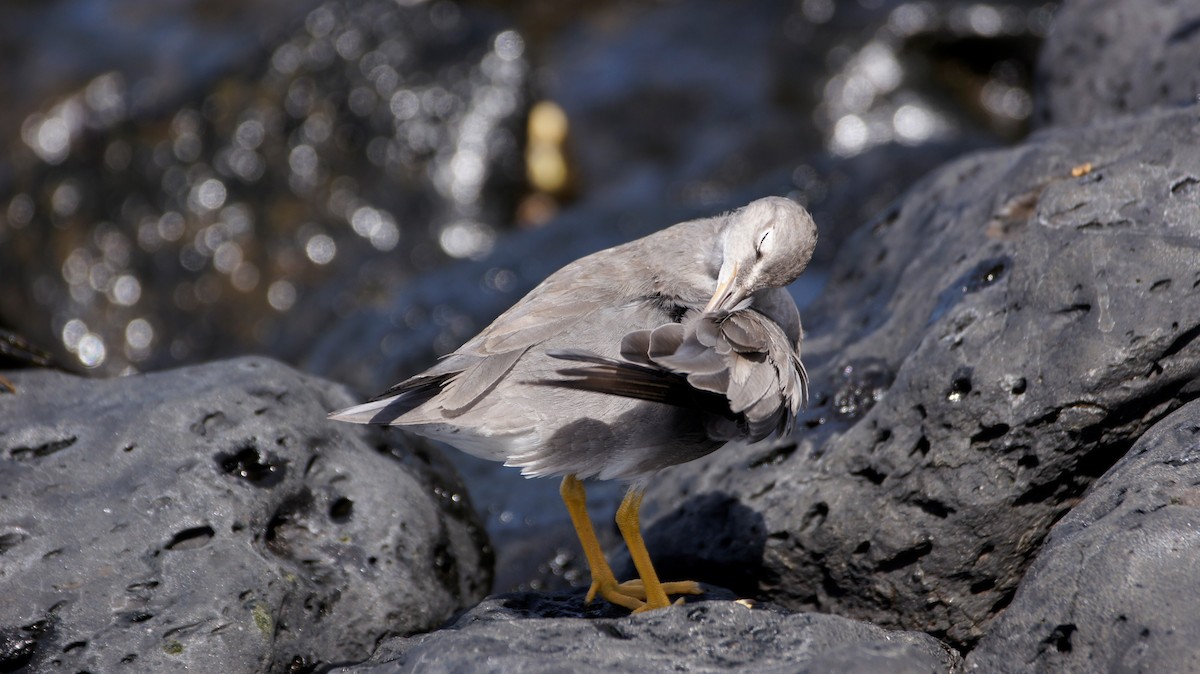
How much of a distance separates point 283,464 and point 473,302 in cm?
Result: 458

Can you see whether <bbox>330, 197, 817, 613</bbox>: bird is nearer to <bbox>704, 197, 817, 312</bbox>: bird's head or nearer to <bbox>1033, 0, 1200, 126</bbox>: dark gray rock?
<bbox>704, 197, 817, 312</bbox>: bird's head

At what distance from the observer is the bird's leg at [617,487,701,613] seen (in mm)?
4738

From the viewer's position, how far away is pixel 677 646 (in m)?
3.88

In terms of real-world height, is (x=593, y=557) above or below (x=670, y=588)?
above

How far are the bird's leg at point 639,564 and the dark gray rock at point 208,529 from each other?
829mm

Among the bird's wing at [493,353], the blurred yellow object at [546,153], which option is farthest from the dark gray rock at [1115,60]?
the blurred yellow object at [546,153]

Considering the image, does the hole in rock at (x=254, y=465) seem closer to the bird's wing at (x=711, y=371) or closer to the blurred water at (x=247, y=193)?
the bird's wing at (x=711, y=371)

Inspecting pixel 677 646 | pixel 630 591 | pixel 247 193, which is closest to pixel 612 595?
pixel 630 591

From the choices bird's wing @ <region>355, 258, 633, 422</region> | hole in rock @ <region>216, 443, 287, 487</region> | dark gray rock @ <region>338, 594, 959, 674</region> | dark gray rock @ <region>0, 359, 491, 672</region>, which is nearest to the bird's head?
bird's wing @ <region>355, 258, 633, 422</region>

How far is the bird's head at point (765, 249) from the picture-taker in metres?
4.78

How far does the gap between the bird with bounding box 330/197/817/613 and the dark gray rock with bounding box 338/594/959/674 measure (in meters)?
0.63

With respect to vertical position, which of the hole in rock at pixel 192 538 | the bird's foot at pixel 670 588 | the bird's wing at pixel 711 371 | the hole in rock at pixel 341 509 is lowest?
the bird's foot at pixel 670 588

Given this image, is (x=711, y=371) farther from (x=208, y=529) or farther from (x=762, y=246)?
(x=208, y=529)

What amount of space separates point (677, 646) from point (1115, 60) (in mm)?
5139
